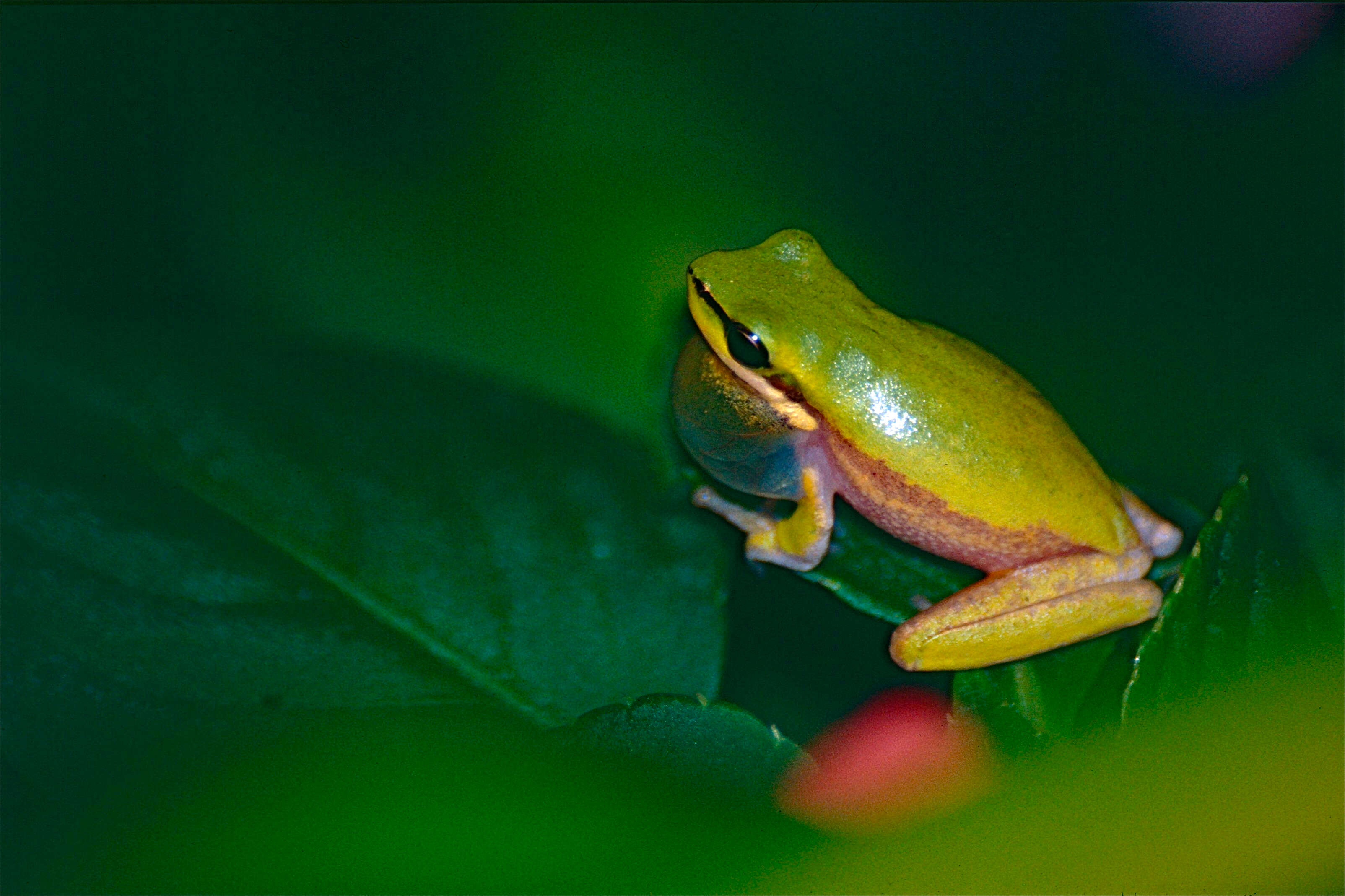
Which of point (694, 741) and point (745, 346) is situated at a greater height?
point (745, 346)

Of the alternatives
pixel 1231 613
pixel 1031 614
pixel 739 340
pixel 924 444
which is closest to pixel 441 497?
Answer: pixel 739 340

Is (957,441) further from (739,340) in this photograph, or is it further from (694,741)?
(694,741)

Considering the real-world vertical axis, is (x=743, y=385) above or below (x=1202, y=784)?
above

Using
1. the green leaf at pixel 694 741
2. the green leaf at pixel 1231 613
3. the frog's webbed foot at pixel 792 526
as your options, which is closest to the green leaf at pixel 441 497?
the frog's webbed foot at pixel 792 526

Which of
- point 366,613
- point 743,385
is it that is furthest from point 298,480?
point 743,385

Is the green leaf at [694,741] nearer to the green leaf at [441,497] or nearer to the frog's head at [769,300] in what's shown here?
the green leaf at [441,497]

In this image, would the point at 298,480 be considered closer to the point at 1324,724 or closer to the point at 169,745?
the point at 169,745

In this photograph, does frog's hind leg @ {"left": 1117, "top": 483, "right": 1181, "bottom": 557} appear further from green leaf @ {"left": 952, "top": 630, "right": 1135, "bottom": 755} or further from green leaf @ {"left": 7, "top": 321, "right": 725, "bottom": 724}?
green leaf @ {"left": 7, "top": 321, "right": 725, "bottom": 724}
